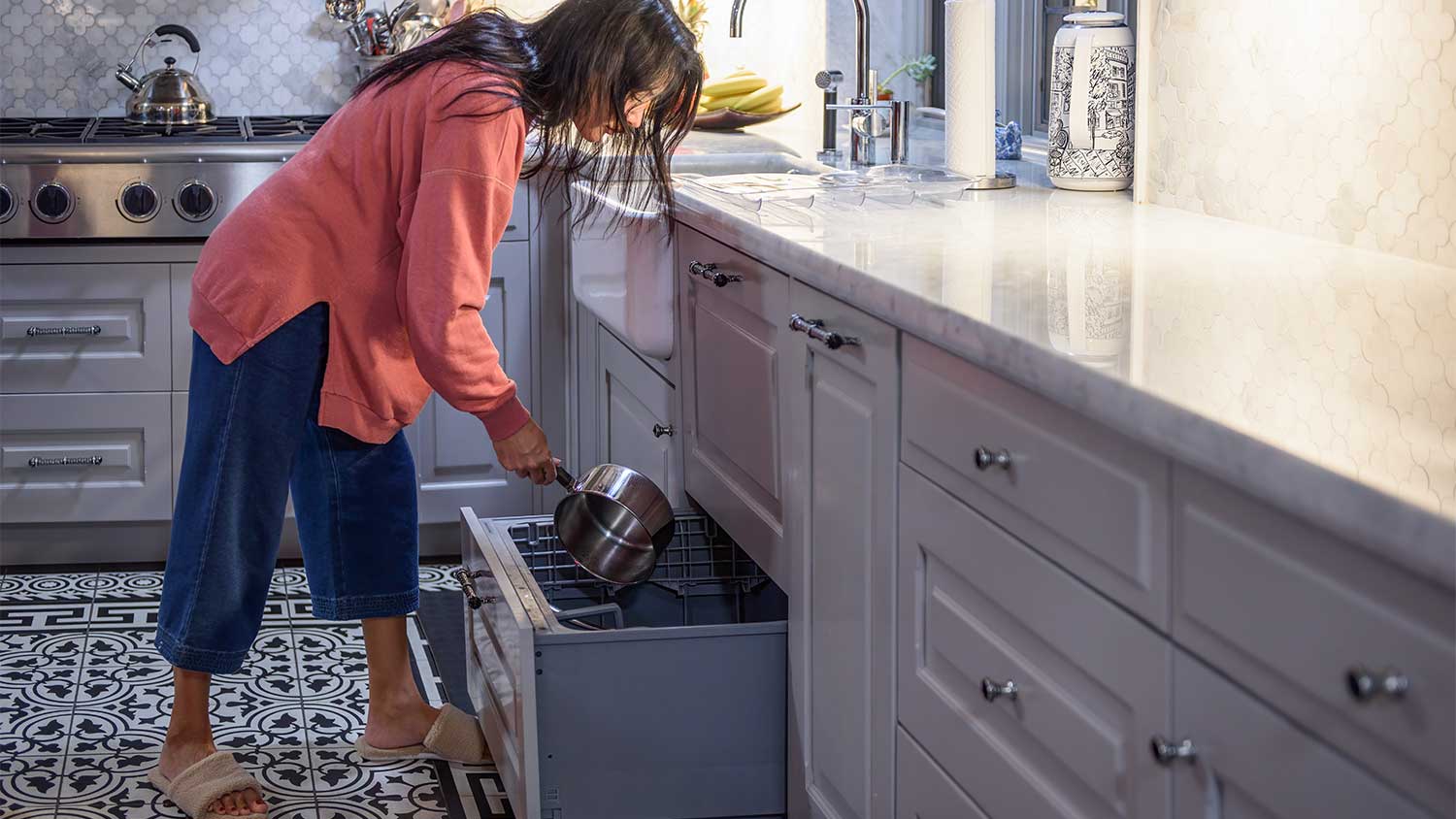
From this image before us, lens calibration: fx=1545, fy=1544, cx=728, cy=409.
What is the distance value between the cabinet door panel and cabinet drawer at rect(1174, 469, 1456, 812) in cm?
143

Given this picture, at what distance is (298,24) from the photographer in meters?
3.66

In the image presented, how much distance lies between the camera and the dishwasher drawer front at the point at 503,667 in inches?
70.5

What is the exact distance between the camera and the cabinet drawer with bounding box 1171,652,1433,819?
0.84 metres

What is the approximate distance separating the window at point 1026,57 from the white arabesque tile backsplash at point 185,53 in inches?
67.8

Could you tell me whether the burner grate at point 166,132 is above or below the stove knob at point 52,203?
above

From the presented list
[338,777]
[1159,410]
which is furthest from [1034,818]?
[338,777]

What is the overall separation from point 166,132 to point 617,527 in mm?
1747

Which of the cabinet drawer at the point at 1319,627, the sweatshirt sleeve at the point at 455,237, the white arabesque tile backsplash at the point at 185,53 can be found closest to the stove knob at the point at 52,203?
the white arabesque tile backsplash at the point at 185,53

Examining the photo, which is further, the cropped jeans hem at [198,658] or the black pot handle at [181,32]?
the black pot handle at [181,32]

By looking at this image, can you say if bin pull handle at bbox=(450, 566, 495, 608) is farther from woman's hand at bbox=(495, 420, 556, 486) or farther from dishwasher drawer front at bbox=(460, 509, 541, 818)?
woman's hand at bbox=(495, 420, 556, 486)

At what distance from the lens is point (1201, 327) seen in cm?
121

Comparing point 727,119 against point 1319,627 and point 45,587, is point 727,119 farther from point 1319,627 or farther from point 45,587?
point 1319,627

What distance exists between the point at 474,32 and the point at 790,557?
2.45 ft

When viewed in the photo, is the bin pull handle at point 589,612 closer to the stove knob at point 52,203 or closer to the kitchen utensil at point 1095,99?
the kitchen utensil at point 1095,99
